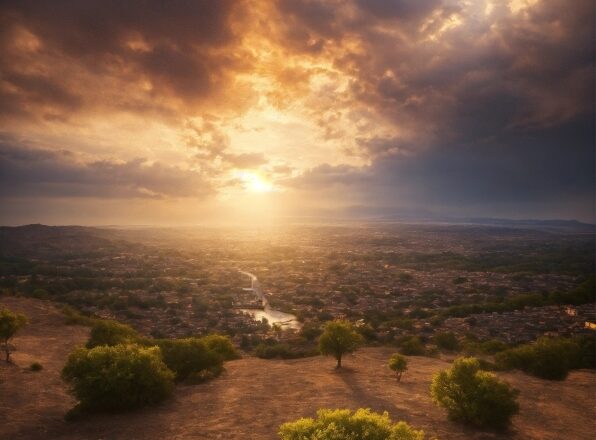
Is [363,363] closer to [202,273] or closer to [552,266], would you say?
[202,273]

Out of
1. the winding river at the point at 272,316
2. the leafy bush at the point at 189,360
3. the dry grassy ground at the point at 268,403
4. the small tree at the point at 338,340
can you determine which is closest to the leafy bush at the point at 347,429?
the dry grassy ground at the point at 268,403

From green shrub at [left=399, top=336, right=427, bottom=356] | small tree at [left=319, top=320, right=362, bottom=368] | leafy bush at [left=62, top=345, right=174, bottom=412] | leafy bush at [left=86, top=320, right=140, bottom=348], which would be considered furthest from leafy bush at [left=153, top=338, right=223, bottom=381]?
green shrub at [left=399, top=336, right=427, bottom=356]

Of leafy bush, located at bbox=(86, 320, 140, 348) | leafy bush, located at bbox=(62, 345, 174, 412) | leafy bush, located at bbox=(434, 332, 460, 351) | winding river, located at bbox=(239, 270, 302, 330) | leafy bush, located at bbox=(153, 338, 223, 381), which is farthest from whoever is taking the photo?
winding river, located at bbox=(239, 270, 302, 330)

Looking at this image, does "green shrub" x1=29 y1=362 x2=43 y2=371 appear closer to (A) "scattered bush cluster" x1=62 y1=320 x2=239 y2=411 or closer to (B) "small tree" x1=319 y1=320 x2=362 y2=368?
(A) "scattered bush cluster" x1=62 y1=320 x2=239 y2=411

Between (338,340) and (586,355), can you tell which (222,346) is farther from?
(586,355)

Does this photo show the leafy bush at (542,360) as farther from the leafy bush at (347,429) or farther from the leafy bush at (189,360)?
the leafy bush at (347,429)

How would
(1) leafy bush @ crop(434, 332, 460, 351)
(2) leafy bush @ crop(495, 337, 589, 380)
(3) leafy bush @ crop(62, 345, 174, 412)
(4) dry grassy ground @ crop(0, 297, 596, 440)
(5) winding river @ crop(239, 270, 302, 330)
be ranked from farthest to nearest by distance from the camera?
(5) winding river @ crop(239, 270, 302, 330), (1) leafy bush @ crop(434, 332, 460, 351), (2) leafy bush @ crop(495, 337, 589, 380), (3) leafy bush @ crop(62, 345, 174, 412), (4) dry grassy ground @ crop(0, 297, 596, 440)
